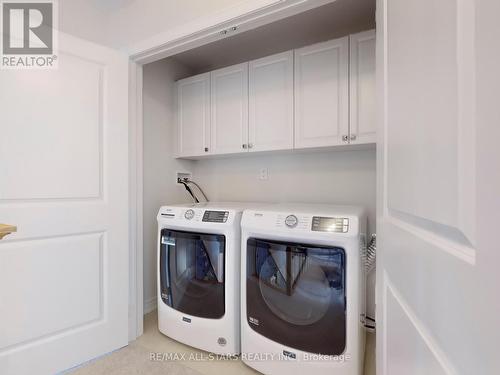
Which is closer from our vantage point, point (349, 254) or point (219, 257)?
point (349, 254)

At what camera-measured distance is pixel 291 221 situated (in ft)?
4.72

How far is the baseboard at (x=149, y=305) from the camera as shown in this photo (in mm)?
2350

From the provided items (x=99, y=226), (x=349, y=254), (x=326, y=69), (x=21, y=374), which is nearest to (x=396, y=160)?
(x=349, y=254)

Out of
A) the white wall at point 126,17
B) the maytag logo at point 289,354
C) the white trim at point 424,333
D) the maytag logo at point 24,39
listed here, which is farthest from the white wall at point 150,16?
the maytag logo at point 289,354

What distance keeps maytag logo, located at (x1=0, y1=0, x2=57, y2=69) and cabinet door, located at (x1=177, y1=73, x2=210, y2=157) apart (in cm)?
112

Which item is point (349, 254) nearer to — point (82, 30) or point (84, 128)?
point (84, 128)

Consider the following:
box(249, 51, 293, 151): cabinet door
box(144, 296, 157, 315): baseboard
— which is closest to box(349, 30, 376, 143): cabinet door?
box(249, 51, 293, 151): cabinet door

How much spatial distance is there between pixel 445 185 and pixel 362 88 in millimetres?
1594

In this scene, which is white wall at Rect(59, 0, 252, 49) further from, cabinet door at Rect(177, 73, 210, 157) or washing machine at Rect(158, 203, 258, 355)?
washing machine at Rect(158, 203, 258, 355)

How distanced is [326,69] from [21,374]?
2.60 meters

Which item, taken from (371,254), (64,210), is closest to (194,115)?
(64,210)

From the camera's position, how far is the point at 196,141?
2.46m

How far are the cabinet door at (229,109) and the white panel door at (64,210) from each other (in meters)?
0.77

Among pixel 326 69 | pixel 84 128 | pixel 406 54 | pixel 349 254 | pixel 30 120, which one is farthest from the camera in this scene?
pixel 326 69
